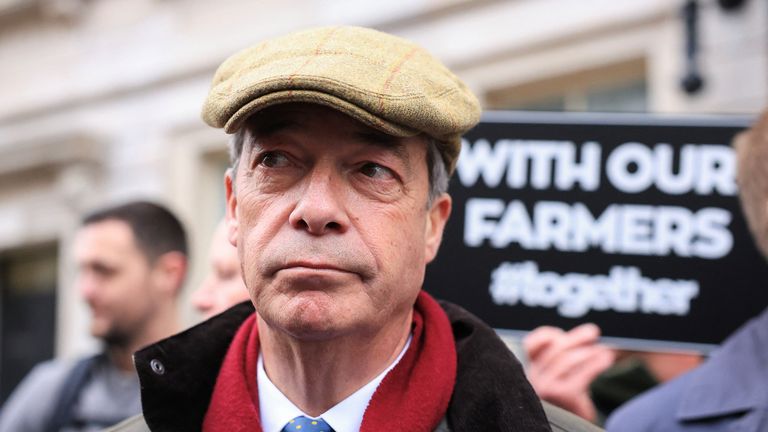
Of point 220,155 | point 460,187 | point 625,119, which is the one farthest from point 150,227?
point 220,155

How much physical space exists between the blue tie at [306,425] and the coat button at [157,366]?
28cm

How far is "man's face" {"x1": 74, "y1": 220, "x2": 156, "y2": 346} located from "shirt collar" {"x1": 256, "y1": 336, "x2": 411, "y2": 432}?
2140 millimetres

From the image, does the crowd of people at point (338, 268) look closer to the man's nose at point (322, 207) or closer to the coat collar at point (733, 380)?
the man's nose at point (322, 207)

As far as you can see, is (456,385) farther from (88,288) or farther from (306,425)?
(88,288)

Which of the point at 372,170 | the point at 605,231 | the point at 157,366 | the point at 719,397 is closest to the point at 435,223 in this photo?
the point at 372,170

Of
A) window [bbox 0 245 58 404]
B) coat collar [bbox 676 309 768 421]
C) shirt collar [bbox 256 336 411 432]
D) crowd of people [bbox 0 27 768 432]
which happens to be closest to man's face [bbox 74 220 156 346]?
crowd of people [bbox 0 27 768 432]

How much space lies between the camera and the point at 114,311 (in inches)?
166

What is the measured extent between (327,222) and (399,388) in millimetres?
355

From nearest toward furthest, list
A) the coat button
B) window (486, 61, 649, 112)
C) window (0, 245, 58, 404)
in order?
the coat button
window (486, 61, 649, 112)
window (0, 245, 58, 404)

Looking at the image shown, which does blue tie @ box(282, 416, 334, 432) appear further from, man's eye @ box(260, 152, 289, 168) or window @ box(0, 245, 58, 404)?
window @ box(0, 245, 58, 404)

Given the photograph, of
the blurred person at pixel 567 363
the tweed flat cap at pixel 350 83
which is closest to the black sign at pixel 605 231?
the blurred person at pixel 567 363

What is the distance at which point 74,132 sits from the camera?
895 cm

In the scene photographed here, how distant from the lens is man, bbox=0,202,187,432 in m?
3.66

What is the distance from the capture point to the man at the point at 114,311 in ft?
12.0
